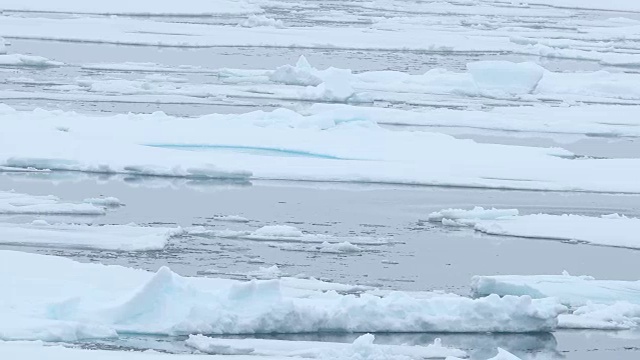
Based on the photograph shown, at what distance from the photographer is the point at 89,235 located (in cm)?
838

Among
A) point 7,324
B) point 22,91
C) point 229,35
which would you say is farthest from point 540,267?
point 229,35

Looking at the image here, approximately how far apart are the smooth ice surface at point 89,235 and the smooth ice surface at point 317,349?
6.97 feet

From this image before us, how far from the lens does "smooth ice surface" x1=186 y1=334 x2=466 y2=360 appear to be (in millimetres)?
5906

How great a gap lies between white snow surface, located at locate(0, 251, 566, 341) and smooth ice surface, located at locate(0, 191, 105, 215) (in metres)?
2.02

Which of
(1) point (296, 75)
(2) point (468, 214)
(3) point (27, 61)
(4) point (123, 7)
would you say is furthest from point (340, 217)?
(4) point (123, 7)

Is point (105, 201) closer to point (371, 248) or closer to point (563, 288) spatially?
point (371, 248)

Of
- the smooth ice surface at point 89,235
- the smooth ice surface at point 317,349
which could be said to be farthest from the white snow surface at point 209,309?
the smooth ice surface at point 89,235

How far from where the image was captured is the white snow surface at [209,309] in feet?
20.5

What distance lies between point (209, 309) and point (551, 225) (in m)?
3.85

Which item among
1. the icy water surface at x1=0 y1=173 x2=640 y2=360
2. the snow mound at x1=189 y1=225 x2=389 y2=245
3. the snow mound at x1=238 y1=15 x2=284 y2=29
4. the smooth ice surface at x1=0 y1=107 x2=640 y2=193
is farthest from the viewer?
the snow mound at x1=238 y1=15 x2=284 y2=29

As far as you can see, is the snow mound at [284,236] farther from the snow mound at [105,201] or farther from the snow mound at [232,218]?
the snow mound at [105,201]

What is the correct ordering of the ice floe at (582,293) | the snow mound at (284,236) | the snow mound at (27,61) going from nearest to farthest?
the ice floe at (582,293) → the snow mound at (284,236) → the snow mound at (27,61)

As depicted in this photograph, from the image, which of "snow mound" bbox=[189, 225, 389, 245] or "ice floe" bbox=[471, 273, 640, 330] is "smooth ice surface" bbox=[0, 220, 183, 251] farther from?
"ice floe" bbox=[471, 273, 640, 330]

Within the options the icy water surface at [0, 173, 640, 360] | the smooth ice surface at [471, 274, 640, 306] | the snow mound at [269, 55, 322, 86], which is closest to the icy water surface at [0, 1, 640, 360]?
the icy water surface at [0, 173, 640, 360]
